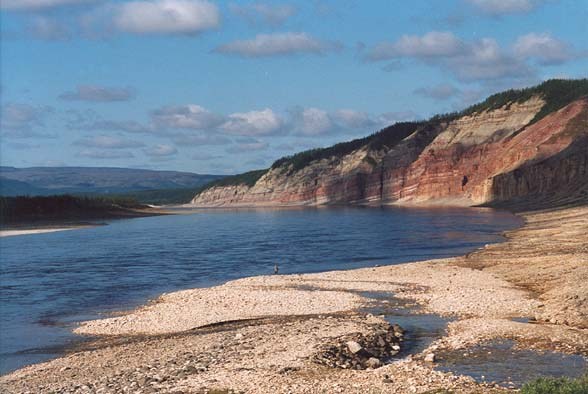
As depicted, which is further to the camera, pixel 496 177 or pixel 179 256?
pixel 496 177

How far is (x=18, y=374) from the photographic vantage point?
23.5 metres

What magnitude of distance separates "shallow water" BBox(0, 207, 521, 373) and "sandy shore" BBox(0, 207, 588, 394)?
10.2 ft

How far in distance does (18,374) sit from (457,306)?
1910 centimetres

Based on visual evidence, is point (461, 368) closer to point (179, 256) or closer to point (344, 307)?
point (344, 307)

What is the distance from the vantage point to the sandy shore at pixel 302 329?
68.2 ft

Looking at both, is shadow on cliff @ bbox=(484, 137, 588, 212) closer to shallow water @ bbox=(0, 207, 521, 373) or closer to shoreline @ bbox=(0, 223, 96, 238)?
shallow water @ bbox=(0, 207, 521, 373)

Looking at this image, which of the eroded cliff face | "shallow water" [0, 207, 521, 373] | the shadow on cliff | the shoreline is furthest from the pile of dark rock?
the eroded cliff face

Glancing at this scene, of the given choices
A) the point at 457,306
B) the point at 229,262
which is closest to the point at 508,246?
the point at 229,262

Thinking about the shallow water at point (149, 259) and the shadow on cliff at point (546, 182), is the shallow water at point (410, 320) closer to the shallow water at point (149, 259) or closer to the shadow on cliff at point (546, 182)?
the shallow water at point (149, 259)

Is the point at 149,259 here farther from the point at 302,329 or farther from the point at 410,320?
the point at 302,329

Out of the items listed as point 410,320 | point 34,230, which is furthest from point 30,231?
point 410,320

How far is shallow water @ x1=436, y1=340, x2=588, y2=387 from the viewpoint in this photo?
20.6 metres

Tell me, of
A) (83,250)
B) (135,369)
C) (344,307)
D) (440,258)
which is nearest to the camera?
(135,369)

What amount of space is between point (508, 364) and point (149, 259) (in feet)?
156
